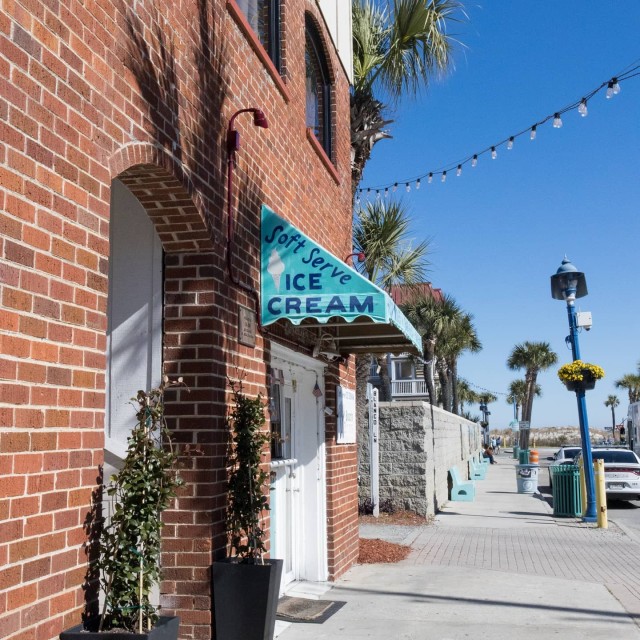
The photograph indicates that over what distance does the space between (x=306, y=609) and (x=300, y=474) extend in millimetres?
1664

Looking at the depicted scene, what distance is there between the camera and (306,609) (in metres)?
7.66

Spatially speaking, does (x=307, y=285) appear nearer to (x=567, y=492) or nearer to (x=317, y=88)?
(x=317, y=88)

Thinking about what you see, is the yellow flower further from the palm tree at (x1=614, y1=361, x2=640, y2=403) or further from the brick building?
the palm tree at (x1=614, y1=361, x2=640, y2=403)

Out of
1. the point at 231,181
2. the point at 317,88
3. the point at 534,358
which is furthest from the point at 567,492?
the point at 534,358

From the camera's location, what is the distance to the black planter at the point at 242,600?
212 inches

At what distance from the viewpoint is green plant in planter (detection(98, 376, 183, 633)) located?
404cm

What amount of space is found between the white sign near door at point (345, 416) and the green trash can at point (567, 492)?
793cm

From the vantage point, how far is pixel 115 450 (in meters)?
5.62

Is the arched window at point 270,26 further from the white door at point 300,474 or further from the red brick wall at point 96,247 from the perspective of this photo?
the white door at point 300,474

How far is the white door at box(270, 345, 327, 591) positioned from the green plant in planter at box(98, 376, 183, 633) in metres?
3.76

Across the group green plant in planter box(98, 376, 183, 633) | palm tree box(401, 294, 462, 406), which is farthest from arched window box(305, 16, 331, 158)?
palm tree box(401, 294, 462, 406)

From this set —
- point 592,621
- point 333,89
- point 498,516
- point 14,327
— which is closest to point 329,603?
point 592,621

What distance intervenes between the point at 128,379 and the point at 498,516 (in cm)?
1281

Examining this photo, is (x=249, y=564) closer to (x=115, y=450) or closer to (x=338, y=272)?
(x=115, y=450)
